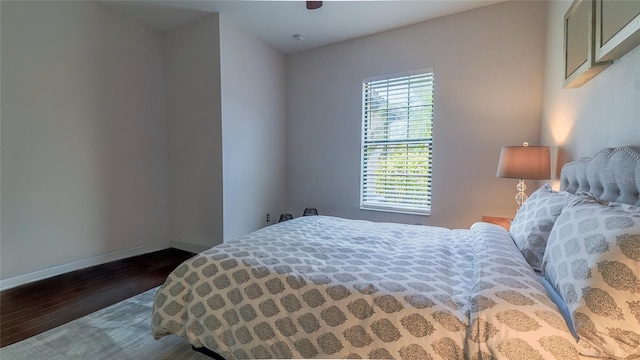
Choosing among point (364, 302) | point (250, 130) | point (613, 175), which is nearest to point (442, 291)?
point (364, 302)

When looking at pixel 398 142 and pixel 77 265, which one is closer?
pixel 77 265

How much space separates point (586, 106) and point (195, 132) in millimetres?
3795

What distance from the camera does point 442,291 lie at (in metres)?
1.12

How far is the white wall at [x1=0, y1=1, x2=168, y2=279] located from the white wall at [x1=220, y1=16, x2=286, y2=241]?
43.0 inches

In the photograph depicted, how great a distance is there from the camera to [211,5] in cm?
302

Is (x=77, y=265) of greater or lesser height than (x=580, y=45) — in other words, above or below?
below

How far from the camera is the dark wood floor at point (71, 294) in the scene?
6.40 ft

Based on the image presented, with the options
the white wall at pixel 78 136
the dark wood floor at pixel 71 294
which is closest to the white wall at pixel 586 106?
the dark wood floor at pixel 71 294

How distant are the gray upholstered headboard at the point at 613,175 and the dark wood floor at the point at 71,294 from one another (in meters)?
3.41

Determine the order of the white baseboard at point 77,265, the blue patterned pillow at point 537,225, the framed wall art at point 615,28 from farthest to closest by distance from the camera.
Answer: the white baseboard at point 77,265 → the blue patterned pillow at point 537,225 → the framed wall art at point 615,28

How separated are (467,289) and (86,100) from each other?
393 centimetres

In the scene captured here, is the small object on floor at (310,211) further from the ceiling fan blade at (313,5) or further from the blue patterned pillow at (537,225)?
the blue patterned pillow at (537,225)

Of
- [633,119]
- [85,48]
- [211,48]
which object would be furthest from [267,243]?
[85,48]

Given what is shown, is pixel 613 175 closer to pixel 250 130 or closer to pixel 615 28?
pixel 615 28
